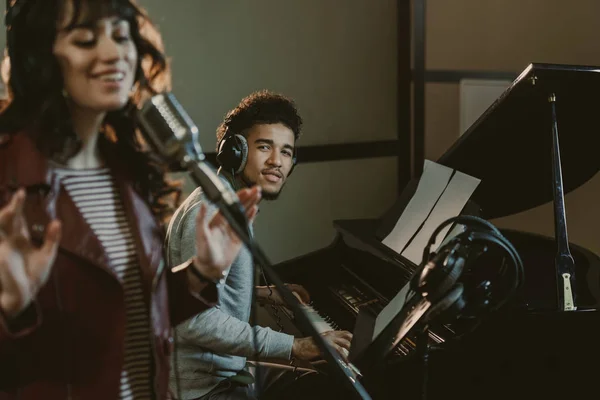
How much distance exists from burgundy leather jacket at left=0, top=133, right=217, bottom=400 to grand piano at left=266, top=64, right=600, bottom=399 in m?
0.56

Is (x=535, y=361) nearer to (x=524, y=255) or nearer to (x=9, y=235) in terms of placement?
(x=524, y=255)

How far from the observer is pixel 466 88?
3.86 meters

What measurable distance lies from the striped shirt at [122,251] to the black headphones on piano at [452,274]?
50 centimetres

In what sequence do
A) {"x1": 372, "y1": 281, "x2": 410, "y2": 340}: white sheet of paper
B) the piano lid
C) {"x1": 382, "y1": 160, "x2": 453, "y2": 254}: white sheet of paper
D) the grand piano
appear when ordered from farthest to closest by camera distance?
{"x1": 382, "y1": 160, "x2": 453, "y2": 254}: white sheet of paper
the piano lid
the grand piano
{"x1": 372, "y1": 281, "x2": 410, "y2": 340}: white sheet of paper

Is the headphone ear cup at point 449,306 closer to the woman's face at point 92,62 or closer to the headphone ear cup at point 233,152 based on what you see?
the woman's face at point 92,62

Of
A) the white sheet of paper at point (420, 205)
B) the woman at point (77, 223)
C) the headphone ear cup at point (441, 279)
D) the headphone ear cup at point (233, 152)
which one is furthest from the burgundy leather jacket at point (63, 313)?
the white sheet of paper at point (420, 205)

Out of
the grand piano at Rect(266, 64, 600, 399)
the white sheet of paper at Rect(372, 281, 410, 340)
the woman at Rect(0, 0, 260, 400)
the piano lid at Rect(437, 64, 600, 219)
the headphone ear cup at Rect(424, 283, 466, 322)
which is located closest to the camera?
the woman at Rect(0, 0, 260, 400)

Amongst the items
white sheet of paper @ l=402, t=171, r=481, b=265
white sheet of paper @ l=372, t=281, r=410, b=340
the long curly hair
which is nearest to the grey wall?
white sheet of paper @ l=402, t=171, r=481, b=265

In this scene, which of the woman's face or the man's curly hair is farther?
the man's curly hair

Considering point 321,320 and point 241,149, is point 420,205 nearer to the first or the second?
point 321,320

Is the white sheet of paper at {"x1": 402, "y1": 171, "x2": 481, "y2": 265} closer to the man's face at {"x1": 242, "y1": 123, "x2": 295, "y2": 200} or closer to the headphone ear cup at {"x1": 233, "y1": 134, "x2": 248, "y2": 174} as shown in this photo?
the man's face at {"x1": 242, "y1": 123, "x2": 295, "y2": 200}

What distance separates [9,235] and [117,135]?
31 cm

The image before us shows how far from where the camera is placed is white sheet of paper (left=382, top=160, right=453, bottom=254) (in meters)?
2.20

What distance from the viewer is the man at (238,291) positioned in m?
1.64
